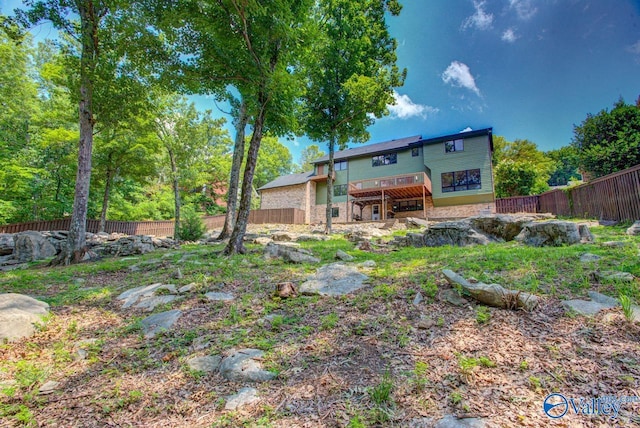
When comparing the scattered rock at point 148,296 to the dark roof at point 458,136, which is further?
the dark roof at point 458,136

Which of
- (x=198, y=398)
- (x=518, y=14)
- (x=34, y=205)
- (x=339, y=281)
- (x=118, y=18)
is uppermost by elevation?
(x=518, y=14)

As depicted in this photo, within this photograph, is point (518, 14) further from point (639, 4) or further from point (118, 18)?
point (118, 18)

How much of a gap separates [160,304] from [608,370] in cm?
441

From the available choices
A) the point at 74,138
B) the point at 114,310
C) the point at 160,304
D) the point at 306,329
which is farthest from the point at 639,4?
the point at 74,138

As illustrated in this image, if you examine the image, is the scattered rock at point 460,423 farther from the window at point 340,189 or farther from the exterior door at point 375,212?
the window at point 340,189

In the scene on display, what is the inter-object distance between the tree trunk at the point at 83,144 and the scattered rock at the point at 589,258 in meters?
10.7

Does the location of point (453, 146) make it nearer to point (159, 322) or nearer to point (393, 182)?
point (393, 182)

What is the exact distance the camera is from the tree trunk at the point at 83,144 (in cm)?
743

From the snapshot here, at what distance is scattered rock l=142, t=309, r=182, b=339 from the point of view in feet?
9.59

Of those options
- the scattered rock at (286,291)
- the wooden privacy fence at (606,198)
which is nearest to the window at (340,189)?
the wooden privacy fence at (606,198)

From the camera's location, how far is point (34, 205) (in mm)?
16250

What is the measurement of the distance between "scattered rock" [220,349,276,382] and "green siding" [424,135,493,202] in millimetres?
21005

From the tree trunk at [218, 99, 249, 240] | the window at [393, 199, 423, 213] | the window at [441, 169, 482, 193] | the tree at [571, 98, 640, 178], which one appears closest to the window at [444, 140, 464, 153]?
the window at [441, 169, 482, 193]

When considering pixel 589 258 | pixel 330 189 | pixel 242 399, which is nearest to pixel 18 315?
pixel 242 399
